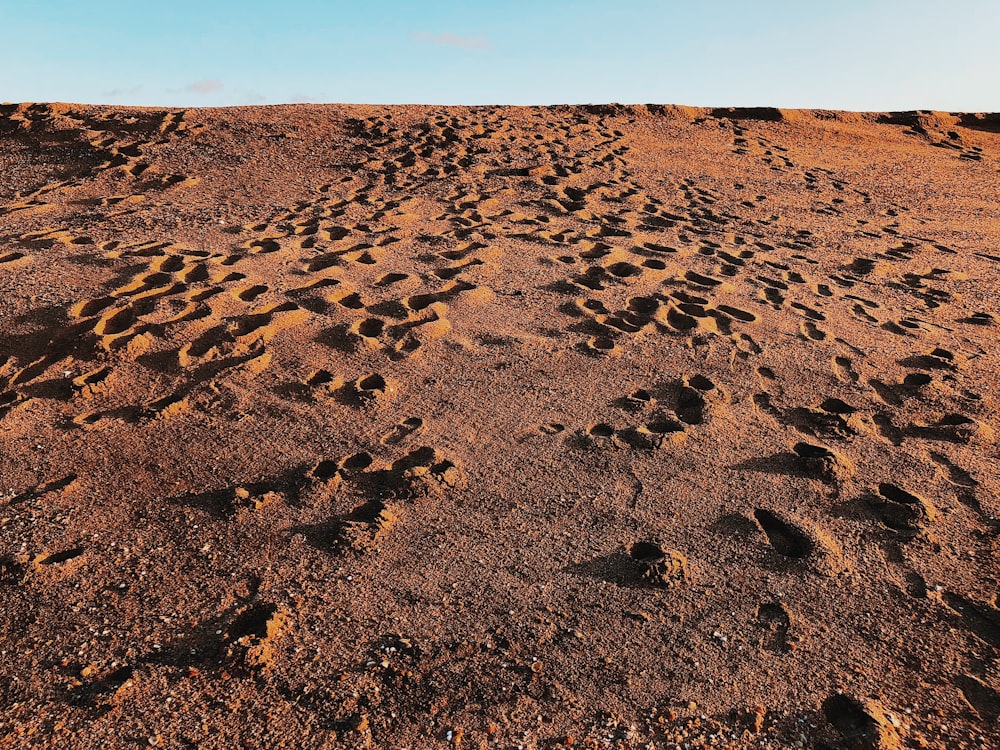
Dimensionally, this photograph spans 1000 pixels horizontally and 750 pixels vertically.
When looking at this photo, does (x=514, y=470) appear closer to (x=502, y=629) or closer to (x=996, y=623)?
(x=502, y=629)

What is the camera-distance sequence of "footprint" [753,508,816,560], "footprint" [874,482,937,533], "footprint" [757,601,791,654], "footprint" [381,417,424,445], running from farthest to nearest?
"footprint" [381,417,424,445]
"footprint" [874,482,937,533]
"footprint" [753,508,816,560]
"footprint" [757,601,791,654]

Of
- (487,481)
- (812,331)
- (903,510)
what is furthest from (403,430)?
(812,331)

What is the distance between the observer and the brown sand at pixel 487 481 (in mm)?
2521

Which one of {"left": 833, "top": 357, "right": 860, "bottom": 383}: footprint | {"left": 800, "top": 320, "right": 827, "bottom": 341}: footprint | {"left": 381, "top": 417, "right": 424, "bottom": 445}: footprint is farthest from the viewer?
{"left": 800, "top": 320, "right": 827, "bottom": 341}: footprint

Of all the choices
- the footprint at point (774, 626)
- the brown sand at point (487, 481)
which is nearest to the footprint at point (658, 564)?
the brown sand at point (487, 481)

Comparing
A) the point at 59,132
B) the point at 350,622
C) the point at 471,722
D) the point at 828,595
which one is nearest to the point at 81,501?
the point at 350,622

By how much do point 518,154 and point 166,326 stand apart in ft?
20.8

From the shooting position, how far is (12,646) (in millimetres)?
2713

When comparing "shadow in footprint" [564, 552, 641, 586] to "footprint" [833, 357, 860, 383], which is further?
"footprint" [833, 357, 860, 383]

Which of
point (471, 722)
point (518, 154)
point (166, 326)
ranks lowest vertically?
point (471, 722)

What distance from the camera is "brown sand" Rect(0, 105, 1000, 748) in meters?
2.52

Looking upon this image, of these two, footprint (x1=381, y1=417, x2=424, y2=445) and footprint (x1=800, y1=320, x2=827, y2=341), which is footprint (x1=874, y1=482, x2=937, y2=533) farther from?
footprint (x1=381, y1=417, x2=424, y2=445)

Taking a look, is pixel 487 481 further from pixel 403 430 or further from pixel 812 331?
pixel 812 331

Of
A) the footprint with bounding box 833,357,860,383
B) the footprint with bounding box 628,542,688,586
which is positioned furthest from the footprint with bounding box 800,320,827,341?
the footprint with bounding box 628,542,688,586
